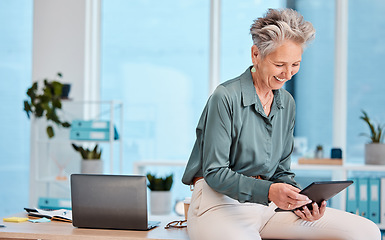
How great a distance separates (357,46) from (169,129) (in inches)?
73.8

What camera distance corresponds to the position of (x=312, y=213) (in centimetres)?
188

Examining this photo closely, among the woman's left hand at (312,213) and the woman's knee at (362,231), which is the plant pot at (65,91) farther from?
the woman's knee at (362,231)

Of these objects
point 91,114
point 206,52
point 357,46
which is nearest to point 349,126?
point 357,46

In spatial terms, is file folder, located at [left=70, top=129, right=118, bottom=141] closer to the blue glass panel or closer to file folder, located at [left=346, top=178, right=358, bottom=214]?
the blue glass panel

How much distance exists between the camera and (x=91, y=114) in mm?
4906

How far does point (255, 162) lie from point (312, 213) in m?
0.28

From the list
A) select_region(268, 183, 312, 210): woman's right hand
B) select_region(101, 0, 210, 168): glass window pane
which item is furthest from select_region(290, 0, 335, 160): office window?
select_region(268, 183, 312, 210): woman's right hand

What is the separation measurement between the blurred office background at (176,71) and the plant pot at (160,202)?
52 centimetres

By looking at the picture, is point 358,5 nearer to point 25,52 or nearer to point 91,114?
point 91,114

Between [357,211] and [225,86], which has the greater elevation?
[225,86]

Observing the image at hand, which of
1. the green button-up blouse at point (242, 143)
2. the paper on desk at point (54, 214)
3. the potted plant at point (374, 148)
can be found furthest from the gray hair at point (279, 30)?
the potted plant at point (374, 148)

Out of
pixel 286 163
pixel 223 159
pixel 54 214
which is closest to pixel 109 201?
pixel 54 214

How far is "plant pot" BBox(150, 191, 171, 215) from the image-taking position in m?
4.25

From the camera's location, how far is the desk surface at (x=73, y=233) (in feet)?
6.55
